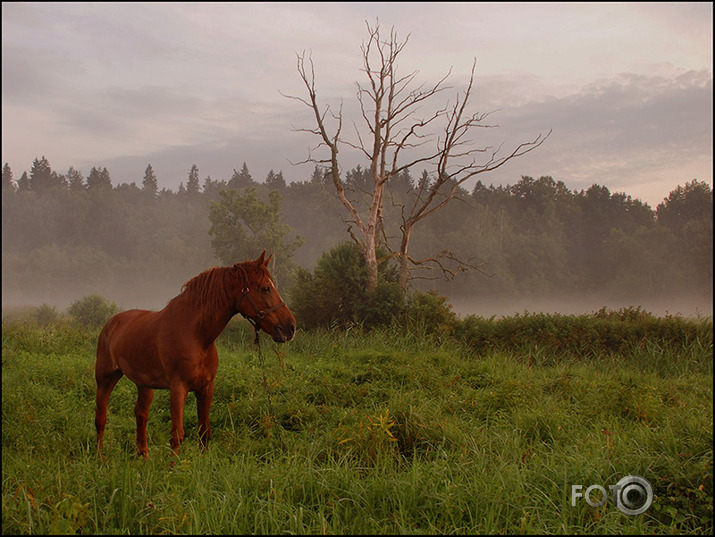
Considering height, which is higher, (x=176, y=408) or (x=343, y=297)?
(x=343, y=297)

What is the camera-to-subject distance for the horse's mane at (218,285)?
432 centimetres

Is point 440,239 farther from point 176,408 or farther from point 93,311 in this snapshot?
point 176,408

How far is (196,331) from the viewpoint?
436 centimetres

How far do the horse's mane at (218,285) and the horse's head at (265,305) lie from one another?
27 millimetres

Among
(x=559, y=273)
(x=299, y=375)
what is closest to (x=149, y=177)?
(x=559, y=273)

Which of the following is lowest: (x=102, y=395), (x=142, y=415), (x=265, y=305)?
(x=142, y=415)

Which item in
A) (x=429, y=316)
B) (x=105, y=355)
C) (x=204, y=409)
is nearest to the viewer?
(x=204, y=409)

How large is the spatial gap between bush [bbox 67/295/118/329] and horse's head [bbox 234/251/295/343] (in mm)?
15627

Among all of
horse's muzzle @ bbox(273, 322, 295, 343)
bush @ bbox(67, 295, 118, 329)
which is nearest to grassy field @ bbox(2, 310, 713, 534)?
horse's muzzle @ bbox(273, 322, 295, 343)

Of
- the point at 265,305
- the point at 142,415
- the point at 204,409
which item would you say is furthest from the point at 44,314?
the point at 265,305

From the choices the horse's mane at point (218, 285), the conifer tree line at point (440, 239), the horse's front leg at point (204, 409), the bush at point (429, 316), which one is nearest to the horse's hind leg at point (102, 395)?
the horse's front leg at point (204, 409)

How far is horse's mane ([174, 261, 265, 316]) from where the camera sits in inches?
170

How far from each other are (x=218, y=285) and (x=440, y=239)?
37736 millimetres

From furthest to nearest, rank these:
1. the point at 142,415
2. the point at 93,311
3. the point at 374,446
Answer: the point at 93,311 < the point at 142,415 < the point at 374,446
